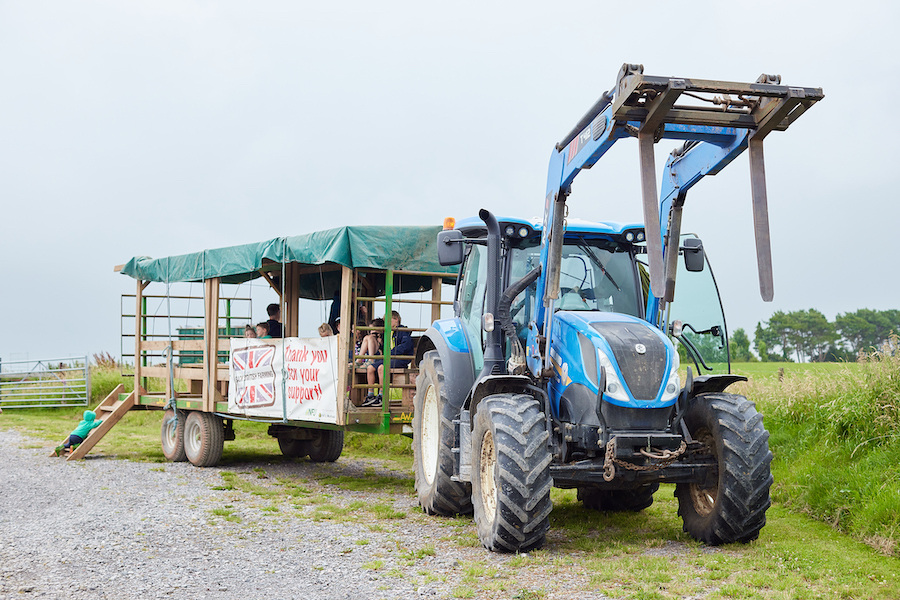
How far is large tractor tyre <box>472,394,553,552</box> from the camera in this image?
19.7 feet

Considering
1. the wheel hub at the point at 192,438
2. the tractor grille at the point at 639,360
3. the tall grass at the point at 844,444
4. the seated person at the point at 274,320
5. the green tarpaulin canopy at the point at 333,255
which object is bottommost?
the wheel hub at the point at 192,438

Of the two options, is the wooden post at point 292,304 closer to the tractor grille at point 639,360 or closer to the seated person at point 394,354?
the seated person at point 394,354

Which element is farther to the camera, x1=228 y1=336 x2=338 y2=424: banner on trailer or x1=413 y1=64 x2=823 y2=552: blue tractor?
Result: x1=228 y1=336 x2=338 y2=424: banner on trailer

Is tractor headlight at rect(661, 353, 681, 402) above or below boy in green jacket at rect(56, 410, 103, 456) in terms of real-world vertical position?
above

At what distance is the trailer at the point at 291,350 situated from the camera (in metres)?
9.77

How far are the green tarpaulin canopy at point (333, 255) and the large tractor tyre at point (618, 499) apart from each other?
3332mm

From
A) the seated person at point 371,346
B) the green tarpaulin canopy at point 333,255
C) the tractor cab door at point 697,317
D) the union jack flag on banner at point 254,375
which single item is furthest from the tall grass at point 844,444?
the union jack flag on banner at point 254,375

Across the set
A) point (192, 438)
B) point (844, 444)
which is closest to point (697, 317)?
point (844, 444)

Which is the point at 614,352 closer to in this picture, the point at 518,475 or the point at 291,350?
the point at 518,475

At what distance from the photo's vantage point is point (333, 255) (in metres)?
9.55

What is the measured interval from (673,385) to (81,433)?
11.3 metres

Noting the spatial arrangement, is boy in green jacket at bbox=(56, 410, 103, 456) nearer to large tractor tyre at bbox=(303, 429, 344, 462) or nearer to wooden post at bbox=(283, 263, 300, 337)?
wooden post at bbox=(283, 263, 300, 337)

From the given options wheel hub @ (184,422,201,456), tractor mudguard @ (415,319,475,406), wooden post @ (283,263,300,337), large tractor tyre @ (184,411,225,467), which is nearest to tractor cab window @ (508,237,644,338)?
tractor mudguard @ (415,319,475,406)

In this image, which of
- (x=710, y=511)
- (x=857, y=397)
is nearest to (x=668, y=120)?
(x=710, y=511)
